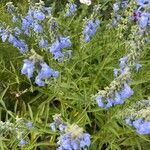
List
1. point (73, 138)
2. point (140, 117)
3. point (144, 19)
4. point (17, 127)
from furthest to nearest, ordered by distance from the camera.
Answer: point (17, 127) → point (144, 19) → point (140, 117) → point (73, 138)

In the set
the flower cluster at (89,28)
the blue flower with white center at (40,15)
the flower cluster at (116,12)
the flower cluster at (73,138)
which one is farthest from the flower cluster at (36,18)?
the flower cluster at (73,138)

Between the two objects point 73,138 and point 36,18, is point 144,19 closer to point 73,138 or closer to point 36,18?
point 73,138

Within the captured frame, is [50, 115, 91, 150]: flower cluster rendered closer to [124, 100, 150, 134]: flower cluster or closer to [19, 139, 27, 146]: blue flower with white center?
[124, 100, 150, 134]: flower cluster

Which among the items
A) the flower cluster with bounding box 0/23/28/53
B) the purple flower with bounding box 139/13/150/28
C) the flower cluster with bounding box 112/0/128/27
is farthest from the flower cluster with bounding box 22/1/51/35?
the purple flower with bounding box 139/13/150/28

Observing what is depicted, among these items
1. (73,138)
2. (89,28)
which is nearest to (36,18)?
(89,28)

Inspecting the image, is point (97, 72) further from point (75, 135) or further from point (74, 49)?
point (75, 135)

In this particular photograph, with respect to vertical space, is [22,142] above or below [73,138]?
below

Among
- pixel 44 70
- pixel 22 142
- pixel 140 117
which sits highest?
pixel 44 70

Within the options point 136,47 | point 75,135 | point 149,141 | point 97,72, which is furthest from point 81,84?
point 75,135
